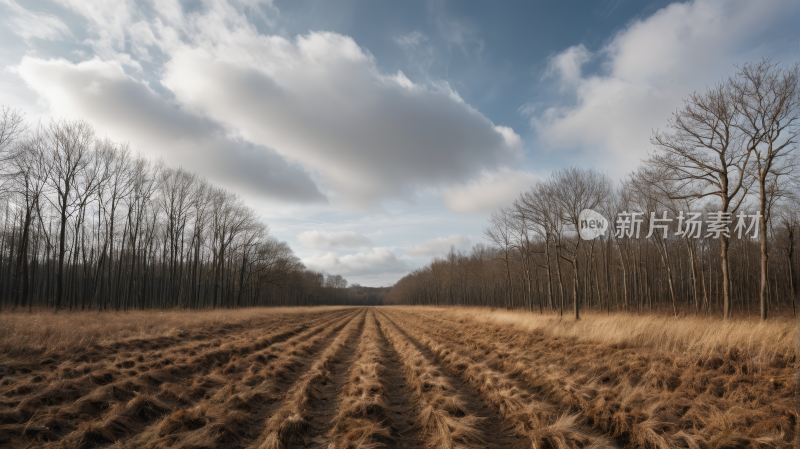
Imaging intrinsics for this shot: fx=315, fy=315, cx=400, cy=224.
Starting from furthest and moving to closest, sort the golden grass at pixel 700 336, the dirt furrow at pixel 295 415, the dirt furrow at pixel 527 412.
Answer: the golden grass at pixel 700 336 → the dirt furrow at pixel 295 415 → the dirt furrow at pixel 527 412

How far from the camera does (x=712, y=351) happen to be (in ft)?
26.6

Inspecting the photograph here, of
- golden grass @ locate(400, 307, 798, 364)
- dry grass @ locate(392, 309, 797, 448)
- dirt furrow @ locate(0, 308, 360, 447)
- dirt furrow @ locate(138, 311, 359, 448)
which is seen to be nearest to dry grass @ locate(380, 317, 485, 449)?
dry grass @ locate(392, 309, 797, 448)

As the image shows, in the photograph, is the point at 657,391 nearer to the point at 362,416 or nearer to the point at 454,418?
the point at 454,418

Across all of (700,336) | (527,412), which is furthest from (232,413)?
(700,336)

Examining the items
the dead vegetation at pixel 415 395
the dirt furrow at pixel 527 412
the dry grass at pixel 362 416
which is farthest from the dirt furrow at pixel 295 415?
the dirt furrow at pixel 527 412

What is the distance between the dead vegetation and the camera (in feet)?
15.4

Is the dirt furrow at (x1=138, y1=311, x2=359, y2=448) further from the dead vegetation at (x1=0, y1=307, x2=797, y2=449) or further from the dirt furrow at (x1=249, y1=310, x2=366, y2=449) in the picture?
the dirt furrow at (x1=249, y1=310, x2=366, y2=449)

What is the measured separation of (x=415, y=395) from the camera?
7195 mm

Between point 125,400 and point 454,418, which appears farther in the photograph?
point 125,400

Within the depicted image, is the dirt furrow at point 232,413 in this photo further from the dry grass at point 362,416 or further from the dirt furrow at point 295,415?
the dry grass at point 362,416

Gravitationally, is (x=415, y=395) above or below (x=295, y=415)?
below

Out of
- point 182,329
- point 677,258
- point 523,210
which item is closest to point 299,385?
point 182,329

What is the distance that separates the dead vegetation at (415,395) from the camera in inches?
185

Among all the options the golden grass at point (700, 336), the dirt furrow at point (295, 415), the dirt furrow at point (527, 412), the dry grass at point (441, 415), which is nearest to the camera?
the dirt furrow at point (527, 412)
